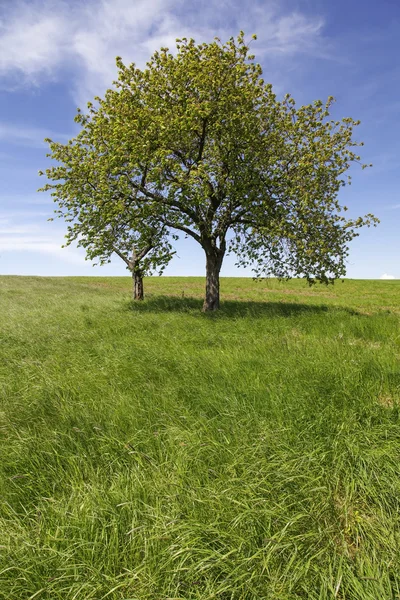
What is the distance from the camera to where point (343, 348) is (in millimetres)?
7250

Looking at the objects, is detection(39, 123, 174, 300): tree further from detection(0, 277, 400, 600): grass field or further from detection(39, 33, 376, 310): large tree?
detection(0, 277, 400, 600): grass field

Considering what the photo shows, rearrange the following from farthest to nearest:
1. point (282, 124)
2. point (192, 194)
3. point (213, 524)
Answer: point (282, 124), point (192, 194), point (213, 524)

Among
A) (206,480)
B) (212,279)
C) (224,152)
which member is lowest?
(206,480)

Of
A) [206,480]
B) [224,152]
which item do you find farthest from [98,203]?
[206,480]

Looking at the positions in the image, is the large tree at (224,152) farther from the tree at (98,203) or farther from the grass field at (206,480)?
the grass field at (206,480)

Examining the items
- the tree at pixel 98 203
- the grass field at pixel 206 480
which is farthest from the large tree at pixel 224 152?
the grass field at pixel 206 480

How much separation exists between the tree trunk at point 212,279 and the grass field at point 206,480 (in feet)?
35.7

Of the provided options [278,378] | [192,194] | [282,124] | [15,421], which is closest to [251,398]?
[278,378]

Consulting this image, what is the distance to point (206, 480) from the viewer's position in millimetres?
3326

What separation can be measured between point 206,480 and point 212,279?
48.9ft

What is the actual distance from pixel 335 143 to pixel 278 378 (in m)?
15.0

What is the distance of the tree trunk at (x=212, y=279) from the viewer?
1778cm

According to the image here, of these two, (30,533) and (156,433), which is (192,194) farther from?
(30,533)

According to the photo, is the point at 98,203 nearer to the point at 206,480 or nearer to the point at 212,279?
the point at 212,279
